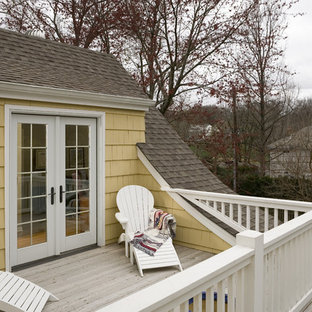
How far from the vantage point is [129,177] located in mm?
Result: 5598

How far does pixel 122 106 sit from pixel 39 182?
1.74m

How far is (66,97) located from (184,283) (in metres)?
3.50

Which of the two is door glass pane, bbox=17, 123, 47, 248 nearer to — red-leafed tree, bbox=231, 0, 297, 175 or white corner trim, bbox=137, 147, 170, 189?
white corner trim, bbox=137, 147, 170, 189

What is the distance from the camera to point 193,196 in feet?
16.3

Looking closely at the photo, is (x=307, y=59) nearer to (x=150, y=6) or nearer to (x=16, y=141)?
(x=150, y=6)

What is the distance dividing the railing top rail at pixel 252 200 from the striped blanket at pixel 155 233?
0.46 metres

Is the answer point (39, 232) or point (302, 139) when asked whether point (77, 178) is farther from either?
point (302, 139)

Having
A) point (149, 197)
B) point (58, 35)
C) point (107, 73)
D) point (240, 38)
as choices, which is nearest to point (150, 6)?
point (240, 38)

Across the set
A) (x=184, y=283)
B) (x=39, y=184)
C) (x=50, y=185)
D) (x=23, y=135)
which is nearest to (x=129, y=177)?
(x=50, y=185)

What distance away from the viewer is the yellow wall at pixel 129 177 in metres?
5.01

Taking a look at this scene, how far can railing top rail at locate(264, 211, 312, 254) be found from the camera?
2.31 meters

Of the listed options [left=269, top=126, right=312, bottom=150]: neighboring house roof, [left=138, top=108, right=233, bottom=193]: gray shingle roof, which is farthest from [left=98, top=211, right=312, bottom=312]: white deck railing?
[left=269, top=126, right=312, bottom=150]: neighboring house roof

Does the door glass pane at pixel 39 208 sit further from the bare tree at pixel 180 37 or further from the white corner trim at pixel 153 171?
the bare tree at pixel 180 37

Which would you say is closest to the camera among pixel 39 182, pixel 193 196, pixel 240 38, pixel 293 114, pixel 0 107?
pixel 0 107
